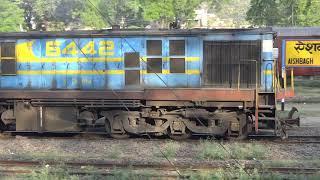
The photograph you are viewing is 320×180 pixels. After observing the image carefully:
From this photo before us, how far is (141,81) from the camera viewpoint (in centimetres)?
1419

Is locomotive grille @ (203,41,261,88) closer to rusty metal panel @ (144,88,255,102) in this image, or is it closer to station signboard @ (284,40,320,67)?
rusty metal panel @ (144,88,255,102)

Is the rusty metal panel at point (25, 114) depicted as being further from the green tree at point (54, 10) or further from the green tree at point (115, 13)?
the green tree at point (54, 10)

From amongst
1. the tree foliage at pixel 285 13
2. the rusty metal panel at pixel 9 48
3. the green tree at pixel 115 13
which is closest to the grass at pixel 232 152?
the rusty metal panel at pixel 9 48

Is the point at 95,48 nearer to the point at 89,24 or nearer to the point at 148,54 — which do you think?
the point at 148,54

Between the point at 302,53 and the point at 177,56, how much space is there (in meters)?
15.0

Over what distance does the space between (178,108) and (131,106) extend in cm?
135

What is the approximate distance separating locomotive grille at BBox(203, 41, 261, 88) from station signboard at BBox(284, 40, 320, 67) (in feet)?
42.7

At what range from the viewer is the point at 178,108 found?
14.0 meters

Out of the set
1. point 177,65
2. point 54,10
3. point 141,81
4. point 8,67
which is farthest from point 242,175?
point 54,10

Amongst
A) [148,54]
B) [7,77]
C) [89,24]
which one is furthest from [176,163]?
[89,24]

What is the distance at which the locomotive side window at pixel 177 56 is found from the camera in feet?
46.1

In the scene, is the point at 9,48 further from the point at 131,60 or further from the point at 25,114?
the point at 131,60

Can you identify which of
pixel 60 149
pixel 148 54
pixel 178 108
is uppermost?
pixel 148 54

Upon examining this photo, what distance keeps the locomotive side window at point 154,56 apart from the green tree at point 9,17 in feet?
128
